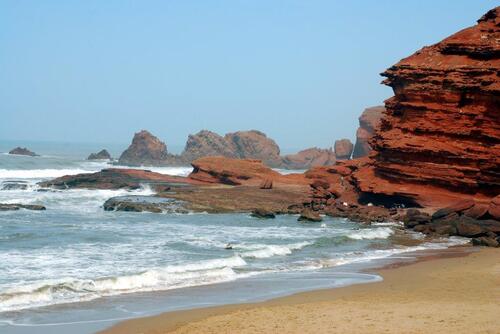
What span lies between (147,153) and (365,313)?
106 m

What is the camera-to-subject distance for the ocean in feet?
59.7

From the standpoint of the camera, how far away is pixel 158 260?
83.1 ft

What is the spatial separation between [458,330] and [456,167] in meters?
29.2

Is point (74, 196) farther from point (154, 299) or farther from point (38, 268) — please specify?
point (154, 299)

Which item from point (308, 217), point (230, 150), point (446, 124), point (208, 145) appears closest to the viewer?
point (308, 217)

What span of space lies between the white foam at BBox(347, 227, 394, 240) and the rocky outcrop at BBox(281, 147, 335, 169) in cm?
9261

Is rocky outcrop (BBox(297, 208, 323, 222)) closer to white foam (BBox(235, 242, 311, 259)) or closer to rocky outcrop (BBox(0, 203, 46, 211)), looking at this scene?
white foam (BBox(235, 242, 311, 259))

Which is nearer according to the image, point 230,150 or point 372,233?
point 372,233

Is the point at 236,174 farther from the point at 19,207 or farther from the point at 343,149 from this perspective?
the point at 343,149

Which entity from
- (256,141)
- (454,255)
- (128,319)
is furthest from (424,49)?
(256,141)

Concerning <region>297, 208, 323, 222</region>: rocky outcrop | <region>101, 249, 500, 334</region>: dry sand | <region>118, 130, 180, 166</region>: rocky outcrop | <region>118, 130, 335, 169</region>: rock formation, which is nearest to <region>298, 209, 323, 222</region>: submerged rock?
<region>297, 208, 323, 222</region>: rocky outcrop

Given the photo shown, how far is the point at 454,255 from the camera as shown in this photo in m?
29.1

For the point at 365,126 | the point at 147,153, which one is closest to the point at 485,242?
the point at 365,126

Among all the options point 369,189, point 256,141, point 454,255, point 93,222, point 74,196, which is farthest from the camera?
point 256,141
